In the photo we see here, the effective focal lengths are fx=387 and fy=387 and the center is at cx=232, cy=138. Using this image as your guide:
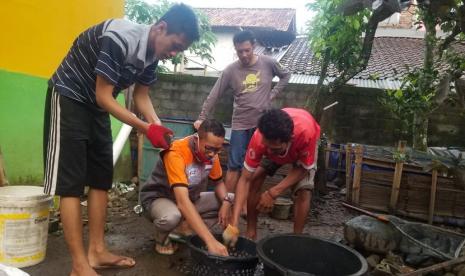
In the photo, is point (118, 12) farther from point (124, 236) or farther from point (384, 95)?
point (384, 95)

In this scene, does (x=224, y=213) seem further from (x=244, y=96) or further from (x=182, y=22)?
(x=244, y=96)

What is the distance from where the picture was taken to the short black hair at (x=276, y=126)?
2314 millimetres

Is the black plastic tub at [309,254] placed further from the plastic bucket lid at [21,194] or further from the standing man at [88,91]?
the plastic bucket lid at [21,194]

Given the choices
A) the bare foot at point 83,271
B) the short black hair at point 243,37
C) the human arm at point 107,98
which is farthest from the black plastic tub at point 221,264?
the short black hair at point 243,37

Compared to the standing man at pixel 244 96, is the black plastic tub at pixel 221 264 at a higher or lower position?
lower

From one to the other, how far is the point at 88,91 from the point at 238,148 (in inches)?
78.3

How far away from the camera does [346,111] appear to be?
625 cm

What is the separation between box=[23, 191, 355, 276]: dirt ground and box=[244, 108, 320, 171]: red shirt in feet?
2.99

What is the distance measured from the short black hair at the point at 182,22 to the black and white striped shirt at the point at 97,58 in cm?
18

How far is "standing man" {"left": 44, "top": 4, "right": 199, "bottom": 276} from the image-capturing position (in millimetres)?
2090

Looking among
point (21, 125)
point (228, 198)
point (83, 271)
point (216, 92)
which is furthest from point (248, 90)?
point (83, 271)

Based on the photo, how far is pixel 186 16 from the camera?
207 cm

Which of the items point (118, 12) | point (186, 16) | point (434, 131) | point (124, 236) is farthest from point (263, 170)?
point (434, 131)

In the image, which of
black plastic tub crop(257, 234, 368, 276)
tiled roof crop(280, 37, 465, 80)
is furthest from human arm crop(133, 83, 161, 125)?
tiled roof crop(280, 37, 465, 80)
